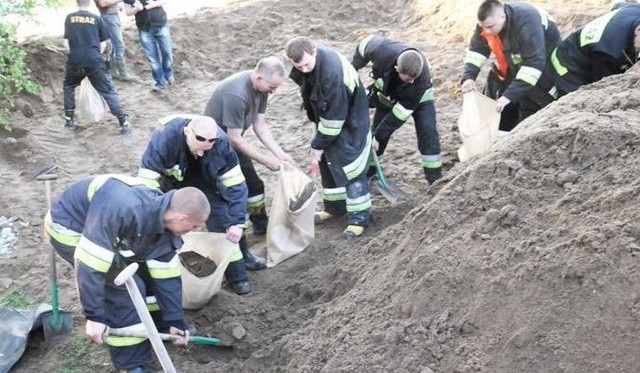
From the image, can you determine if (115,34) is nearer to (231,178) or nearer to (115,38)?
(115,38)

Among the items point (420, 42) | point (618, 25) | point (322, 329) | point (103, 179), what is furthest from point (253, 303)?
point (420, 42)

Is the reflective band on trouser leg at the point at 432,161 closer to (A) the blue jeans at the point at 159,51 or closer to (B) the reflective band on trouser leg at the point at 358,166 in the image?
(B) the reflective band on trouser leg at the point at 358,166

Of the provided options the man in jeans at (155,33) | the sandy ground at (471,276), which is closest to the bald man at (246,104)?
the sandy ground at (471,276)

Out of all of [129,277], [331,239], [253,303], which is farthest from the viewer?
[331,239]

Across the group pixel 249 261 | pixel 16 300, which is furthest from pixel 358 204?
pixel 16 300

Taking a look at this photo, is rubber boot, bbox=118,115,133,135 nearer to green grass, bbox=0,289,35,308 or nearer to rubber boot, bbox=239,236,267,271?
green grass, bbox=0,289,35,308

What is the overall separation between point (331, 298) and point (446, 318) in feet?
4.51

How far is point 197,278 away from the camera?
4742mm

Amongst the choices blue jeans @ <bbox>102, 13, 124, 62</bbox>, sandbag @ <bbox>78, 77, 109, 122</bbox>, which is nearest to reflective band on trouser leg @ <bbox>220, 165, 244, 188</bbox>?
sandbag @ <bbox>78, 77, 109, 122</bbox>

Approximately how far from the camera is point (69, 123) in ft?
28.3

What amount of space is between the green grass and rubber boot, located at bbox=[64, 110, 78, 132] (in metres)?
3.46

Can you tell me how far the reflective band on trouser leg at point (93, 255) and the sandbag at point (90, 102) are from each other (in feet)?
15.8

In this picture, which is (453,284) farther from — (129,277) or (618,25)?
(618,25)

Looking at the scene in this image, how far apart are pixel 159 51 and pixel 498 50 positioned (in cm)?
519
